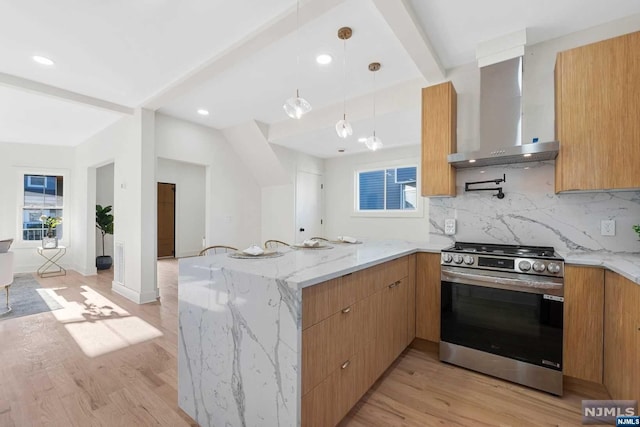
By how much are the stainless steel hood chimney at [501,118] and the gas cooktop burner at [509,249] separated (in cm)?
77

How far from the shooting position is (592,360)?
1879 millimetres

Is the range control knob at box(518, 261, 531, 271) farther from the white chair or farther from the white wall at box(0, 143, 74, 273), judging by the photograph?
the white wall at box(0, 143, 74, 273)

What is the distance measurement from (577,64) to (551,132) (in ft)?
1.71

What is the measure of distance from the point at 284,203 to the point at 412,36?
3.72 metres

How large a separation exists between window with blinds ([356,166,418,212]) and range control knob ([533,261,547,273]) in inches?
132

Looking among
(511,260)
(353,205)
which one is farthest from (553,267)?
(353,205)

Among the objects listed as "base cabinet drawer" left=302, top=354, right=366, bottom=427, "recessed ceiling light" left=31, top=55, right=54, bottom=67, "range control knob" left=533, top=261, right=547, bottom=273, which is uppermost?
"recessed ceiling light" left=31, top=55, right=54, bottom=67

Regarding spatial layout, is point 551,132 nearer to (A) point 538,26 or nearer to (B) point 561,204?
(B) point 561,204

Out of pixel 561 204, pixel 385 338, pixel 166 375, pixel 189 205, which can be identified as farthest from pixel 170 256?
pixel 561 204

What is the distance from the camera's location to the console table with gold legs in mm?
5609

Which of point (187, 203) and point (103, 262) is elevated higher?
point (187, 203)

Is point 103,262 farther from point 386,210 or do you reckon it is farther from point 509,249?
point 509,249

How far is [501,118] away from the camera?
241 cm

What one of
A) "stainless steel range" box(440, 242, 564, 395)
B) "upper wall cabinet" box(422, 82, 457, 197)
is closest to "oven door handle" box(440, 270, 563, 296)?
"stainless steel range" box(440, 242, 564, 395)
